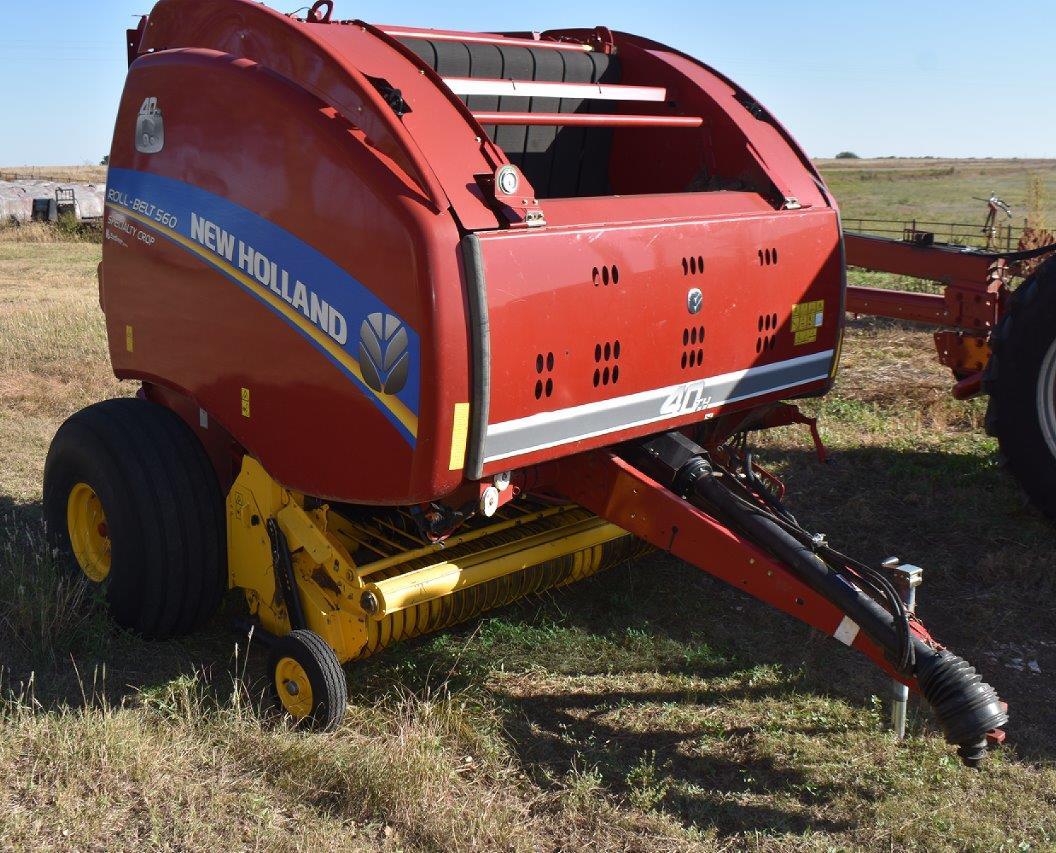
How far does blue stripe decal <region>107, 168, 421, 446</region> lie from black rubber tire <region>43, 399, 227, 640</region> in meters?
0.73

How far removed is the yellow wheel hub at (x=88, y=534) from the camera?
4.55 metres

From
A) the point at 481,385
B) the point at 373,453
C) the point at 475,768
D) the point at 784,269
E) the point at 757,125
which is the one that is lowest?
the point at 475,768

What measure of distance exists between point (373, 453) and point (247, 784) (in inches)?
40.9

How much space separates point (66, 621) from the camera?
4.22 m

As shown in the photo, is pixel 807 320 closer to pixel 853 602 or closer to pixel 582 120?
pixel 582 120

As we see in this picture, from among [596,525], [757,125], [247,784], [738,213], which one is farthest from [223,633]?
[757,125]

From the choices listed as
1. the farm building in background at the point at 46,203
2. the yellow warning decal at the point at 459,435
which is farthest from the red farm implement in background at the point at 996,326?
the farm building in background at the point at 46,203

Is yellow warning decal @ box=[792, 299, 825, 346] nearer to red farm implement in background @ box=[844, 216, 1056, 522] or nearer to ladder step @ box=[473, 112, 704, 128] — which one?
ladder step @ box=[473, 112, 704, 128]

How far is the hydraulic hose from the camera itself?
310 centimetres

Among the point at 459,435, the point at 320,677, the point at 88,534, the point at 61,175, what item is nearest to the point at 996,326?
the point at 459,435

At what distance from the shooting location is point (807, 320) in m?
4.44

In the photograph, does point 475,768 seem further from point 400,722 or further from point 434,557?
point 434,557

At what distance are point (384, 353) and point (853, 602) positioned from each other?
1.56m

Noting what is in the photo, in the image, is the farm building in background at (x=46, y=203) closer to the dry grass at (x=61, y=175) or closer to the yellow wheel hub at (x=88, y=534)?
the dry grass at (x=61, y=175)
